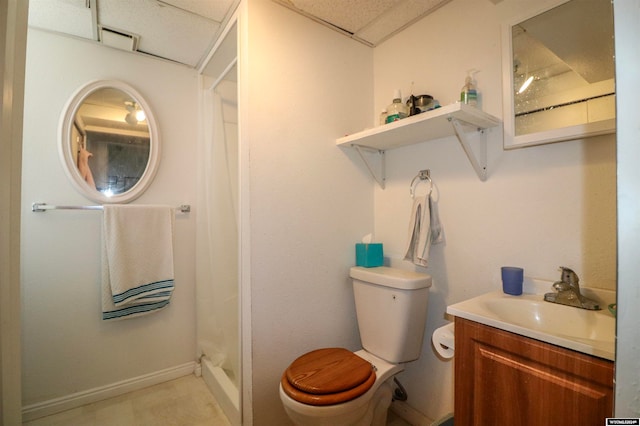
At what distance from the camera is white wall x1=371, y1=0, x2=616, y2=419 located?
1.01m

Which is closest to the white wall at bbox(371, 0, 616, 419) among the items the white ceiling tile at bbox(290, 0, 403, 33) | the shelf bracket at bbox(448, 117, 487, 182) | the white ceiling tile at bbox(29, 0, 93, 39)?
the shelf bracket at bbox(448, 117, 487, 182)

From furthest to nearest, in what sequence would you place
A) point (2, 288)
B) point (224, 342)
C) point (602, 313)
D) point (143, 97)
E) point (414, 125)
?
point (143, 97) < point (224, 342) < point (414, 125) < point (602, 313) < point (2, 288)

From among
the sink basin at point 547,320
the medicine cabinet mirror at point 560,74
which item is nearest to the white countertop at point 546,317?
the sink basin at point 547,320

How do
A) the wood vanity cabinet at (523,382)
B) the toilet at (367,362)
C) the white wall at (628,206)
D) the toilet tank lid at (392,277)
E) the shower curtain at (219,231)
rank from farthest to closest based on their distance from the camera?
the shower curtain at (219,231), the toilet tank lid at (392,277), the toilet at (367,362), the wood vanity cabinet at (523,382), the white wall at (628,206)

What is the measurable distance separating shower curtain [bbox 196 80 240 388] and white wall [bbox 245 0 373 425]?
0.32m

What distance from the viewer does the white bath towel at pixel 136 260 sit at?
5.54 feet

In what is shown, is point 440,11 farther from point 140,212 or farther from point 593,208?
point 140,212

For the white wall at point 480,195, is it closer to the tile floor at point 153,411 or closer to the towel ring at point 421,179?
the towel ring at point 421,179

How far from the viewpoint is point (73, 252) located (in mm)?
1683

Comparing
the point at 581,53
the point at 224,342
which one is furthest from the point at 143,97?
the point at 581,53

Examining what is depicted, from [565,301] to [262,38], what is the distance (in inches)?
66.2

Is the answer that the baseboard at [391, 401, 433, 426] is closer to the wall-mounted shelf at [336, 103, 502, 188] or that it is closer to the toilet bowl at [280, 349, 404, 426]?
the toilet bowl at [280, 349, 404, 426]

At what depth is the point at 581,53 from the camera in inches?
41.5

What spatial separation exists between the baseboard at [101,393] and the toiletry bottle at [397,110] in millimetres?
2134
